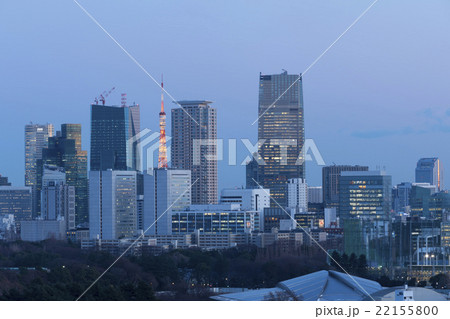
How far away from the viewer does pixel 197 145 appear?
1088 inches

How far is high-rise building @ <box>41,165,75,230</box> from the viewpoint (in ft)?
123

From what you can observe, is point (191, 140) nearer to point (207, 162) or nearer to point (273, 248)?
point (207, 162)

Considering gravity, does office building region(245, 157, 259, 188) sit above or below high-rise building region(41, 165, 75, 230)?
above

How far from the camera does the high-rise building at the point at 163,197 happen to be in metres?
30.3

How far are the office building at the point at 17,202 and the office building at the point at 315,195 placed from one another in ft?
36.9

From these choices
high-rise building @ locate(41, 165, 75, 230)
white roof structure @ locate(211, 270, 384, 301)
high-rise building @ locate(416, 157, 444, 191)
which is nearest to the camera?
white roof structure @ locate(211, 270, 384, 301)

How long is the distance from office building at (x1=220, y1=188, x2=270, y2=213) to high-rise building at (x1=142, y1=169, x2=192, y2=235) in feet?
4.35

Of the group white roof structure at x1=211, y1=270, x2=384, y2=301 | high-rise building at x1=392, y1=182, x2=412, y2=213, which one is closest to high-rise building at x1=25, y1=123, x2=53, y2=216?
high-rise building at x1=392, y1=182, x2=412, y2=213

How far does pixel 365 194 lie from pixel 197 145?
7326 mm

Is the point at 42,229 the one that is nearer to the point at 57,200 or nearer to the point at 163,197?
the point at 57,200

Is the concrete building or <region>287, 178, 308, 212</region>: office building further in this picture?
the concrete building

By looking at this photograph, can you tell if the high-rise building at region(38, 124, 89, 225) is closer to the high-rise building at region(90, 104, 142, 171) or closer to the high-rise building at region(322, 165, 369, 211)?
the high-rise building at region(90, 104, 142, 171)

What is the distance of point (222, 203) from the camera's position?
110ft

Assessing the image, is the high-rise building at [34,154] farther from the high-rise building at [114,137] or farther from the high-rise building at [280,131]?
the high-rise building at [280,131]
